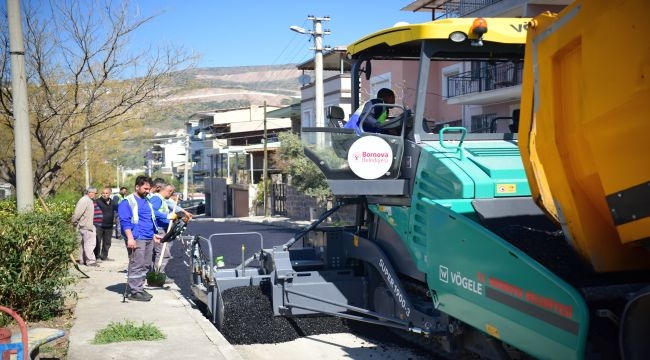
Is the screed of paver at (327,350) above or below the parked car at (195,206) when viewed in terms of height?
above

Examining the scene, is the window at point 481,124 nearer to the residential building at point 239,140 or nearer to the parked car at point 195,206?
the residential building at point 239,140

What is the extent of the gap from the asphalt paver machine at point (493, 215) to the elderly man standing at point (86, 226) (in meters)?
6.28

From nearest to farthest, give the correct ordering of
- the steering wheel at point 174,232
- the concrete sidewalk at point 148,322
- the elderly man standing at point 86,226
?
1. the concrete sidewalk at point 148,322
2. the steering wheel at point 174,232
3. the elderly man standing at point 86,226

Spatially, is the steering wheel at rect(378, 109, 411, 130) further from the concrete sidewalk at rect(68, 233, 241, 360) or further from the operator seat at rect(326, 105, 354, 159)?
the concrete sidewalk at rect(68, 233, 241, 360)

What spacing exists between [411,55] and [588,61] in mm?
3086

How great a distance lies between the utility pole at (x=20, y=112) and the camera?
8.20 metres

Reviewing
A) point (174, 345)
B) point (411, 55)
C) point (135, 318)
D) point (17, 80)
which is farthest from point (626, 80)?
point (17, 80)

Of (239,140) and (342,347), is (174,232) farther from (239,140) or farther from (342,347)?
(239,140)

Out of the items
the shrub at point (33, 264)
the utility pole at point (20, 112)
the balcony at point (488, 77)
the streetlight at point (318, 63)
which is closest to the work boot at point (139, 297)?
the shrub at point (33, 264)

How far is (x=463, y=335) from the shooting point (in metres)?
5.24

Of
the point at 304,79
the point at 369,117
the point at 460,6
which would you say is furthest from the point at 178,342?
the point at 304,79

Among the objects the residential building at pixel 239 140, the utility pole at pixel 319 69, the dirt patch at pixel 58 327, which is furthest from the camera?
the residential building at pixel 239 140

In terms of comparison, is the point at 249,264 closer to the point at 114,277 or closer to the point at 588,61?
the point at 114,277

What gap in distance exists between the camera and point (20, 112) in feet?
27.3
